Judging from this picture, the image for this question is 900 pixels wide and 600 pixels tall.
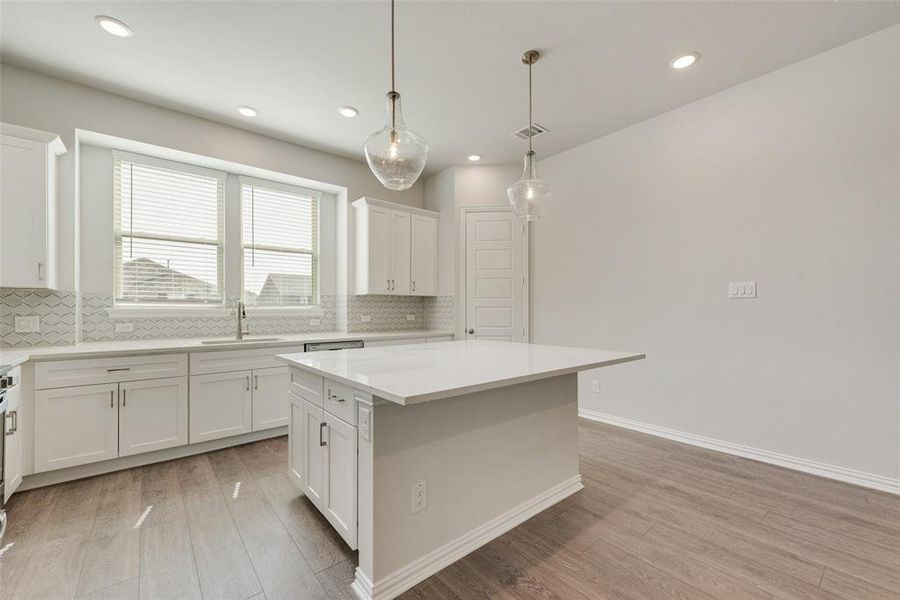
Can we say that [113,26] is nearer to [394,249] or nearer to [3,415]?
[3,415]

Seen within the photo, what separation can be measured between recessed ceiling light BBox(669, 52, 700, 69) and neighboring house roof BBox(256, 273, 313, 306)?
3981 mm

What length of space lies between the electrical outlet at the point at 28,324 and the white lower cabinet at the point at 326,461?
221 cm

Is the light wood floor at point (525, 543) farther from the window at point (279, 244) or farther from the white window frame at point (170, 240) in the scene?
the window at point (279, 244)

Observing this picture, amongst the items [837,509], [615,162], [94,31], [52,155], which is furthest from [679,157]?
[52,155]

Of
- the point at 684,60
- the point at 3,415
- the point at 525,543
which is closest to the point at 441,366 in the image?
the point at 525,543

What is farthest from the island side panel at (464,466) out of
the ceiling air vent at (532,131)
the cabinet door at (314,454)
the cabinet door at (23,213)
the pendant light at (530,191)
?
the cabinet door at (23,213)

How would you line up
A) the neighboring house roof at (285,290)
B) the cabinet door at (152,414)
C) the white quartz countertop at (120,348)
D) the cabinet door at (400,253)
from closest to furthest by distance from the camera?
1. the white quartz countertop at (120,348)
2. the cabinet door at (152,414)
3. the neighboring house roof at (285,290)
4. the cabinet door at (400,253)

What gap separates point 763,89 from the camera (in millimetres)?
2947

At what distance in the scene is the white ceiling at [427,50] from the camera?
2.28 metres

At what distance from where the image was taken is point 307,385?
217cm

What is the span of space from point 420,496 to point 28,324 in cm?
327

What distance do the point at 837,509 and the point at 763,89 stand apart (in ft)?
9.61

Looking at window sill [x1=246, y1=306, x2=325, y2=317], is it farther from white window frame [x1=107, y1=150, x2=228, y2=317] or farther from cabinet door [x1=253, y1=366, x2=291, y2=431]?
cabinet door [x1=253, y1=366, x2=291, y2=431]

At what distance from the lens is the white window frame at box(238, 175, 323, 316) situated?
4016 millimetres
